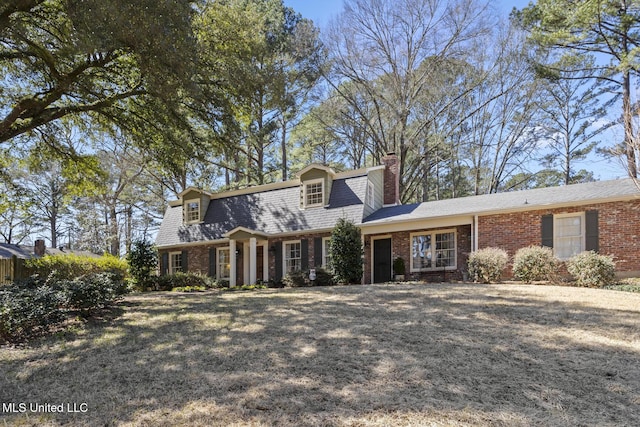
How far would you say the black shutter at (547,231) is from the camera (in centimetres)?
1282

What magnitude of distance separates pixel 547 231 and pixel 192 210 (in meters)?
15.2

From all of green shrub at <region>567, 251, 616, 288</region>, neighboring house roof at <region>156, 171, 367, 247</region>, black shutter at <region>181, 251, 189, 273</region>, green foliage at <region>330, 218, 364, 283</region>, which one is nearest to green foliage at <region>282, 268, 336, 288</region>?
green foliage at <region>330, 218, 364, 283</region>

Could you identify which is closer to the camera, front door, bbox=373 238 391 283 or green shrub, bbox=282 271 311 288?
green shrub, bbox=282 271 311 288

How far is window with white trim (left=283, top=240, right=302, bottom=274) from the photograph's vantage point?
1666 cm

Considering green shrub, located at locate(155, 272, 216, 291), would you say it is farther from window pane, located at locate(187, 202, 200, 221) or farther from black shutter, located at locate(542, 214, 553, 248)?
black shutter, located at locate(542, 214, 553, 248)

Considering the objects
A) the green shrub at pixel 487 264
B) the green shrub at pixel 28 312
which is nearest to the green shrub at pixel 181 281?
the green shrub at pixel 28 312

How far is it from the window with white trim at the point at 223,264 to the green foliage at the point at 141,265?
278 centimetres

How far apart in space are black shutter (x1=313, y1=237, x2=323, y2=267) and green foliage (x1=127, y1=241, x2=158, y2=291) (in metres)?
6.69

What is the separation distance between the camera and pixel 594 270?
11.0m

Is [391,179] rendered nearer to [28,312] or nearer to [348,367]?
[348,367]

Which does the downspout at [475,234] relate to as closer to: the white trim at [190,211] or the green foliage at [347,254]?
the green foliage at [347,254]

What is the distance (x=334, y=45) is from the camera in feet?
73.0

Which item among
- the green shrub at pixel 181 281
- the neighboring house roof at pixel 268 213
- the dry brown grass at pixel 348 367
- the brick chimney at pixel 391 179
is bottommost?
the green shrub at pixel 181 281

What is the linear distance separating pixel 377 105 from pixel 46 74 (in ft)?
53.3
